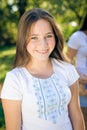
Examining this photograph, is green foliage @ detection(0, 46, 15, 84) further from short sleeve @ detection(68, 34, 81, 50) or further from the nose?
the nose

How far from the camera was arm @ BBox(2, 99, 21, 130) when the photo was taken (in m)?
2.23

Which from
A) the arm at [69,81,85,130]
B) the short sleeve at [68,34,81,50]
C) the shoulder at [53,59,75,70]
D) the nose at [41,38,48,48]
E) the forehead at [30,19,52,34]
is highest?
the forehead at [30,19,52,34]

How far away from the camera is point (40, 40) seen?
2281 millimetres

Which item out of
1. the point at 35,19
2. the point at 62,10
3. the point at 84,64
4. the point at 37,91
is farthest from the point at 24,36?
the point at 62,10

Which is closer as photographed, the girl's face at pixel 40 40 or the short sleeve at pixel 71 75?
the girl's face at pixel 40 40

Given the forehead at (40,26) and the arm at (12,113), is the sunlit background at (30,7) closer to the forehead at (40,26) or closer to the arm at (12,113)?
the forehead at (40,26)

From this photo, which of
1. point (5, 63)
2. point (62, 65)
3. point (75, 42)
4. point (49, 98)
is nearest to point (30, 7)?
point (75, 42)

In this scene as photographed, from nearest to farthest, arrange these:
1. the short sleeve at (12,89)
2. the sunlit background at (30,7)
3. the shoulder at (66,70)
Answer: the short sleeve at (12,89) → the shoulder at (66,70) → the sunlit background at (30,7)

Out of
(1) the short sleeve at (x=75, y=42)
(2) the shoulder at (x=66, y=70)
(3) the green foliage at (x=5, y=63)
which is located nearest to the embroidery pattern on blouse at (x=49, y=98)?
(2) the shoulder at (x=66, y=70)

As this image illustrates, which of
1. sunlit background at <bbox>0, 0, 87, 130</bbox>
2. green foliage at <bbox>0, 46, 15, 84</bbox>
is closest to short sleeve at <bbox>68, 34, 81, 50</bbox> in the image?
sunlit background at <bbox>0, 0, 87, 130</bbox>

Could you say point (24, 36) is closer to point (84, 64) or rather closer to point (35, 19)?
point (35, 19)

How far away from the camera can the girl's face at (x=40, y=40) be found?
2.28 m

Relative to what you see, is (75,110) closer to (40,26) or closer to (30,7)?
(40,26)

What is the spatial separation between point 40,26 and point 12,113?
0.57 meters
